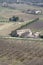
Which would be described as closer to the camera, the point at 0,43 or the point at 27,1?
the point at 0,43

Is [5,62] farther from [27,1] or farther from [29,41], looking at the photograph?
[27,1]

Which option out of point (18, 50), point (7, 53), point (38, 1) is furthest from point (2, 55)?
point (38, 1)

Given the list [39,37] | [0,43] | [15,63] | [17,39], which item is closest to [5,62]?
[15,63]

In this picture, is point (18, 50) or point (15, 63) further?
point (18, 50)

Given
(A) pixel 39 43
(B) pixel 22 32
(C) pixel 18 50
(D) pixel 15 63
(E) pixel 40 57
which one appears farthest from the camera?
(B) pixel 22 32

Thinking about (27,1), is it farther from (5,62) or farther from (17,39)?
(5,62)

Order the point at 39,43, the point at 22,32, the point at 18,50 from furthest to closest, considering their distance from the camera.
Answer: the point at 22,32 → the point at 39,43 → the point at 18,50
